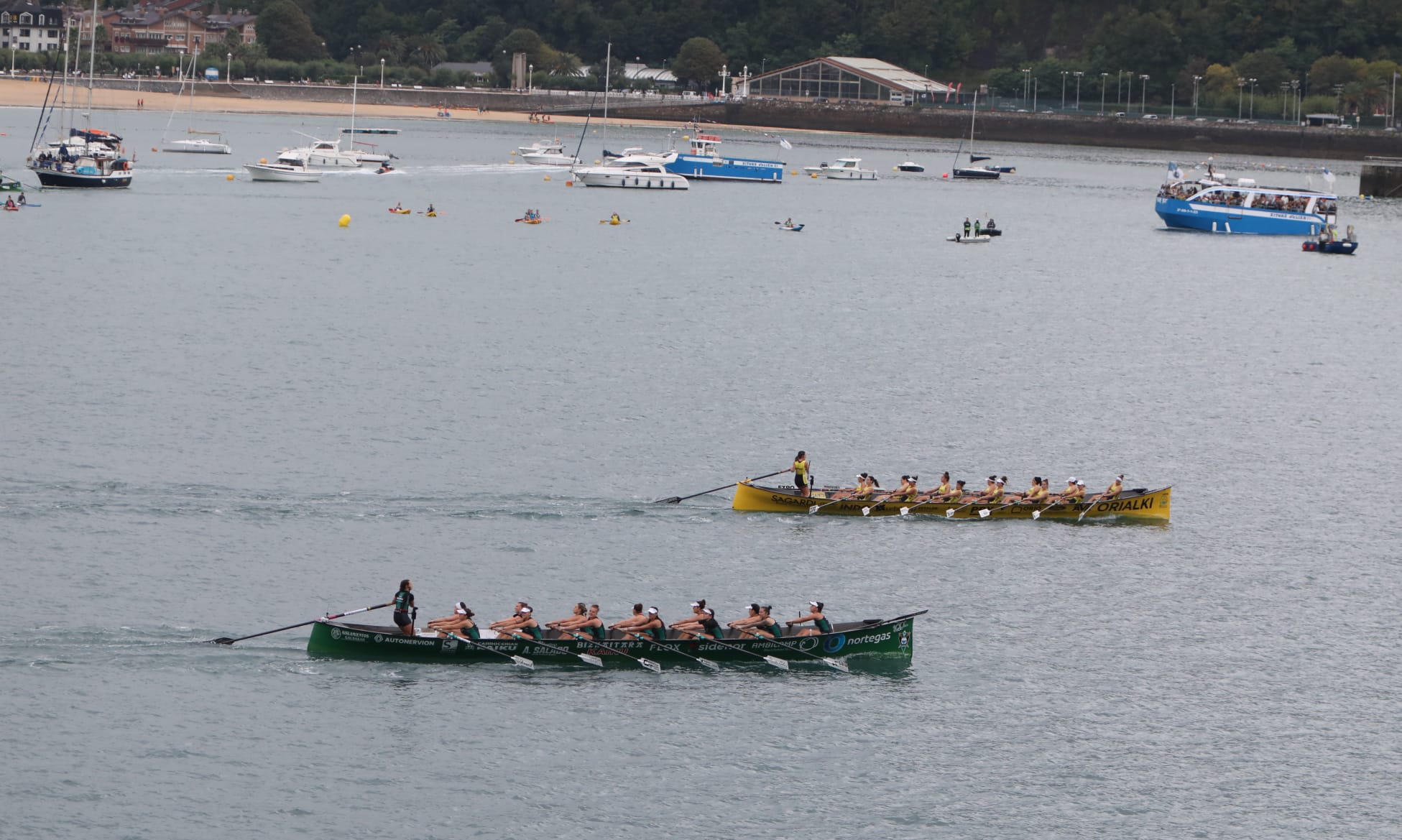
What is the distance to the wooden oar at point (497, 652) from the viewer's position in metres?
45.7

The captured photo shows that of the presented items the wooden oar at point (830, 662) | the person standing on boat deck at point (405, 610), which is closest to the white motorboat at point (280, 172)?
the person standing on boat deck at point (405, 610)

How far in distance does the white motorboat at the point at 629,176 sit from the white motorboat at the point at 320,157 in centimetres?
2515

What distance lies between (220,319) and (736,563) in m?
48.6

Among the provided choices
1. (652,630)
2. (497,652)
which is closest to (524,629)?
(497,652)

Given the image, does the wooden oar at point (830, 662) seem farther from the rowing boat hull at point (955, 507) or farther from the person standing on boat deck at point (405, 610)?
the rowing boat hull at point (955, 507)

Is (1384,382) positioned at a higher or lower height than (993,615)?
higher

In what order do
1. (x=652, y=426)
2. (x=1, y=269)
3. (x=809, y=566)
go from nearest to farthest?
1. (x=809, y=566)
2. (x=652, y=426)
3. (x=1, y=269)

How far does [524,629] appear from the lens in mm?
45875

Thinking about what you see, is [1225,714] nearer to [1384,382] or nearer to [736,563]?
[736,563]

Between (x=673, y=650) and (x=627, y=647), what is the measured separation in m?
1.23

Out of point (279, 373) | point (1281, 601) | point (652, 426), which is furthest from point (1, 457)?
point (1281, 601)

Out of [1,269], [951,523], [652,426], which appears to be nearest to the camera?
[951,523]

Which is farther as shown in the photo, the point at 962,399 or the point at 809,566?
the point at 962,399

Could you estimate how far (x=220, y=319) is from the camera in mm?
94438
